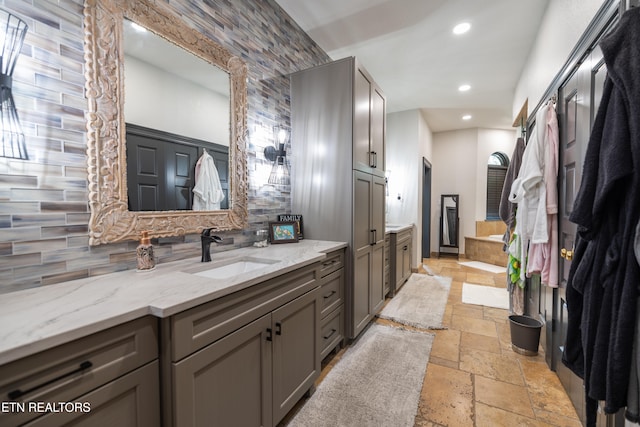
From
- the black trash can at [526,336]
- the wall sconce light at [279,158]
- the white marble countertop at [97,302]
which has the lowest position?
the black trash can at [526,336]

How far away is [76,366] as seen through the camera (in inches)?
28.8

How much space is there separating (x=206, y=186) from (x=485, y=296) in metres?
3.86

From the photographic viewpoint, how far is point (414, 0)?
236 centimetres

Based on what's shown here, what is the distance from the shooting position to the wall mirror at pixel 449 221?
21.0ft

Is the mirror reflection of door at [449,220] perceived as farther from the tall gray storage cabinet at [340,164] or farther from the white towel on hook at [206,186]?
the white towel on hook at [206,186]

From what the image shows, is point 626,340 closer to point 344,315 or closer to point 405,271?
point 344,315

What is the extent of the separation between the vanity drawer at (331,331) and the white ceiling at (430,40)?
8.92ft

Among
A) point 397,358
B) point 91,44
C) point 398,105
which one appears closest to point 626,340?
point 397,358

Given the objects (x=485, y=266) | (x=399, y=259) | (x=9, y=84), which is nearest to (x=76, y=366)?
(x=9, y=84)

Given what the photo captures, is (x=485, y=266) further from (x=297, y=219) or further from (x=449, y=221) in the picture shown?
(x=297, y=219)

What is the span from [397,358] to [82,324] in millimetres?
2181

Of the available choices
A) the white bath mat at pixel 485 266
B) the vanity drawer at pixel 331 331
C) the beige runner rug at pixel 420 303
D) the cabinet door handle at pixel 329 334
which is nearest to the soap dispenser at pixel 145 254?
the vanity drawer at pixel 331 331

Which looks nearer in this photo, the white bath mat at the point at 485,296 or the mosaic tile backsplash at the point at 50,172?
the mosaic tile backsplash at the point at 50,172

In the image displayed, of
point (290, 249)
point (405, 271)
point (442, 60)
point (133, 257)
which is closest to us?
point (133, 257)
